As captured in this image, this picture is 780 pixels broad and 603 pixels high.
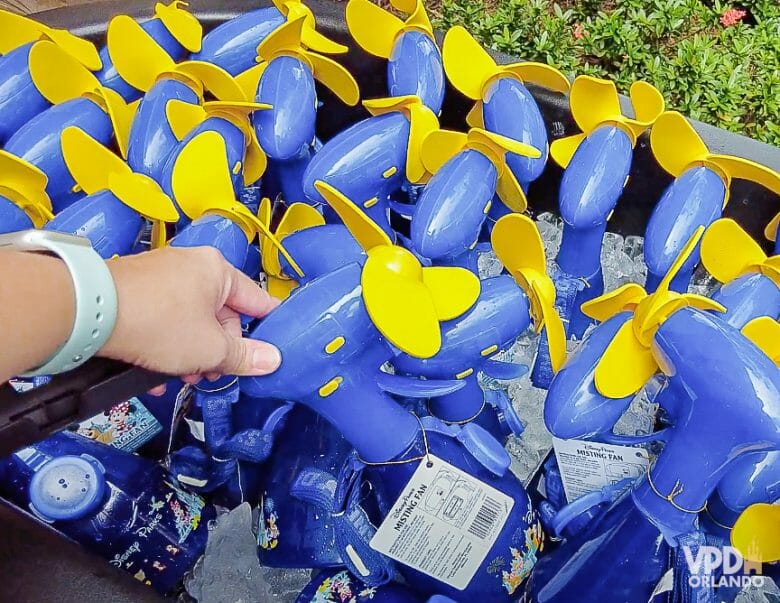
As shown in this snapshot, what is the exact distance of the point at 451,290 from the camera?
561mm

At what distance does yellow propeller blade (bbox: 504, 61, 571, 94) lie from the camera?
75 centimetres

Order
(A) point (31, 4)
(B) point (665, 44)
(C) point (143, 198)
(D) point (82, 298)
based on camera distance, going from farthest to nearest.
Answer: (A) point (31, 4)
(B) point (665, 44)
(C) point (143, 198)
(D) point (82, 298)

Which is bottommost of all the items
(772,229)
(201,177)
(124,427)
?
(124,427)

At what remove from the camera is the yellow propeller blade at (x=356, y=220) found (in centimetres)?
53

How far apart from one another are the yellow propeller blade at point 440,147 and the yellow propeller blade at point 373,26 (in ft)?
0.60

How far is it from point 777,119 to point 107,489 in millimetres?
1005

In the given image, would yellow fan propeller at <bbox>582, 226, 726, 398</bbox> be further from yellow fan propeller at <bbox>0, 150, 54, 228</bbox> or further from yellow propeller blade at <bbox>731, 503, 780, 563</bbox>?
yellow fan propeller at <bbox>0, 150, 54, 228</bbox>

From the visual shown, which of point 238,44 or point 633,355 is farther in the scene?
point 238,44

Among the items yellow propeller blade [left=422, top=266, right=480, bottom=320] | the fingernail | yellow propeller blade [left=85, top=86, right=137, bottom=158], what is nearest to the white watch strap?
the fingernail

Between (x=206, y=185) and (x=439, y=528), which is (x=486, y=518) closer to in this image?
(x=439, y=528)

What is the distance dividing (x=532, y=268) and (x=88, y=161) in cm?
41

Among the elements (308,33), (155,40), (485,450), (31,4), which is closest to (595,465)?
(485,450)

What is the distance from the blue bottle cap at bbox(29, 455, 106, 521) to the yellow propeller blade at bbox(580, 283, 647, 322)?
1.51 feet

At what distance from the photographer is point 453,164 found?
64 centimetres
